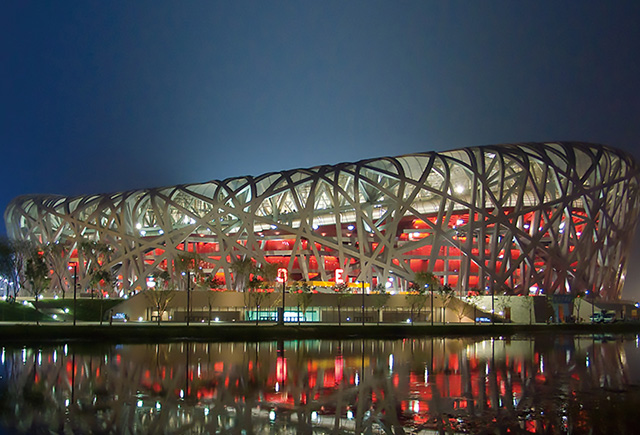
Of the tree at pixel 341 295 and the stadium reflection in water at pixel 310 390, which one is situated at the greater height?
the tree at pixel 341 295

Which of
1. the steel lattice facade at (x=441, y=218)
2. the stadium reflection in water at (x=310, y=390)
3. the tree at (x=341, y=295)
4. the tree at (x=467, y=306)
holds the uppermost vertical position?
the steel lattice facade at (x=441, y=218)

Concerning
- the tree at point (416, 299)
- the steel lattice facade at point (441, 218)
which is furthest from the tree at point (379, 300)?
the steel lattice facade at point (441, 218)

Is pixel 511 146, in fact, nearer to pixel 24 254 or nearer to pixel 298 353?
pixel 298 353

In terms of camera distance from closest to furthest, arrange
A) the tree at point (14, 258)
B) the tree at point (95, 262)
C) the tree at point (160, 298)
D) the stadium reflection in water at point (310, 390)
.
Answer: the stadium reflection in water at point (310, 390) → the tree at point (160, 298) → the tree at point (95, 262) → the tree at point (14, 258)

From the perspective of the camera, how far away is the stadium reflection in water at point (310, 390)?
1567 centimetres

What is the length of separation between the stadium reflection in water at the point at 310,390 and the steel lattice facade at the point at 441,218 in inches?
1189

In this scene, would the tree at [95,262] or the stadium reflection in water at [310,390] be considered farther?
the tree at [95,262]

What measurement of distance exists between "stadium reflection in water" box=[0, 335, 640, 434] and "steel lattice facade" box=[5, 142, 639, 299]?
3020 centimetres

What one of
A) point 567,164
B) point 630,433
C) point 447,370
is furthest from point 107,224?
point 630,433

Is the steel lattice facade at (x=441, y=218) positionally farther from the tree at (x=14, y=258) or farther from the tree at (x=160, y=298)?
the tree at (x=160, y=298)

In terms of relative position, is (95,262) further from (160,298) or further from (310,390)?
(310,390)

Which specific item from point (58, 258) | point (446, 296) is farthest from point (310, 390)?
point (58, 258)

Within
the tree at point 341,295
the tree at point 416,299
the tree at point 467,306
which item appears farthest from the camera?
the tree at point 467,306

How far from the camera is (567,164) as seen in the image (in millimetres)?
A: 65125
